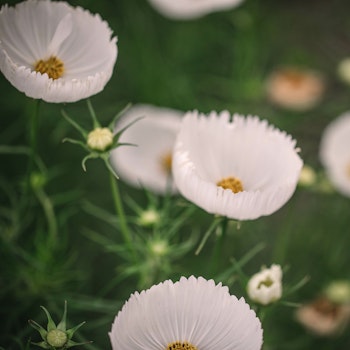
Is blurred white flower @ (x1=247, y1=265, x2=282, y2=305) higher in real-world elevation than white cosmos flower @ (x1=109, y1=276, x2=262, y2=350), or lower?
higher

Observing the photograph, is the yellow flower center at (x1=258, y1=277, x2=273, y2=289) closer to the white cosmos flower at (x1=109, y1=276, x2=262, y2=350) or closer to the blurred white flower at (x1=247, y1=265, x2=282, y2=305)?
the blurred white flower at (x1=247, y1=265, x2=282, y2=305)

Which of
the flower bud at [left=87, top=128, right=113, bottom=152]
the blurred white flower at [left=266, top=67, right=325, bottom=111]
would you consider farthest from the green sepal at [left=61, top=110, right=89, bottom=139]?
the blurred white flower at [left=266, top=67, right=325, bottom=111]

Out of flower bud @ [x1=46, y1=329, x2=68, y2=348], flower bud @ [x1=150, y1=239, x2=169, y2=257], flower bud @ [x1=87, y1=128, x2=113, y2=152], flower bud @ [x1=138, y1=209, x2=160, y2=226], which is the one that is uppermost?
flower bud @ [x1=138, y1=209, x2=160, y2=226]

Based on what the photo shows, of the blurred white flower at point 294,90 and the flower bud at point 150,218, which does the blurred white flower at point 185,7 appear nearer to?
the blurred white flower at point 294,90

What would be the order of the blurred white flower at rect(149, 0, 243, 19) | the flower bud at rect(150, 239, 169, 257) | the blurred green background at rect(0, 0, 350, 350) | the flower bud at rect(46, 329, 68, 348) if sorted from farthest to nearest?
the blurred white flower at rect(149, 0, 243, 19) → the blurred green background at rect(0, 0, 350, 350) → the flower bud at rect(150, 239, 169, 257) → the flower bud at rect(46, 329, 68, 348)

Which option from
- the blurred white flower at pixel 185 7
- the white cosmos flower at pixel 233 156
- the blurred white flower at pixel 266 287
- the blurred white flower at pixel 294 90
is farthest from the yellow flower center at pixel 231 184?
the blurred white flower at pixel 294 90

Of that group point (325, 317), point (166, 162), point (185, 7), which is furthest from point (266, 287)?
point (185, 7)
